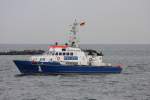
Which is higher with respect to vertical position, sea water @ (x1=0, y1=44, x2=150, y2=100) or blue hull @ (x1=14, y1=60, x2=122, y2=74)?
blue hull @ (x1=14, y1=60, x2=122, y2=74)

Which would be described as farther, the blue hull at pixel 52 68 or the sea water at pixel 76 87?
the blue hull at pixel 52 68

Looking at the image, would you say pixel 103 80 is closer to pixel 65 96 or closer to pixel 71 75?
pixel 71 75

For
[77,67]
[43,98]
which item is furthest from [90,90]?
[77,67]

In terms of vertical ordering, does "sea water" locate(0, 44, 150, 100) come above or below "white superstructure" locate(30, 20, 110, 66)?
below

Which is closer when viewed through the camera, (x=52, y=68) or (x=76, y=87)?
(x=76, y=87)

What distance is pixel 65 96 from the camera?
4519 cm

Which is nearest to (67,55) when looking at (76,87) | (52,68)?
(52,68)

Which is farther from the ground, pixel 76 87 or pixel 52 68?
pixel 52 68

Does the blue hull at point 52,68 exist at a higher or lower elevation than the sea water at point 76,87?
higher

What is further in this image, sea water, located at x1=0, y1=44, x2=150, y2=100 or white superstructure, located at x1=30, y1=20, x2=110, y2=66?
white superstructure, located at x1=30, y1=20, x2=110, y2=66

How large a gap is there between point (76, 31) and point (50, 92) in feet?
54.2

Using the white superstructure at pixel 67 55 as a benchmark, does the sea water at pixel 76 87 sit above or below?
below

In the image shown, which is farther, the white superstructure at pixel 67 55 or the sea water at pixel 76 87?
the white superstructure at pixel 67 55

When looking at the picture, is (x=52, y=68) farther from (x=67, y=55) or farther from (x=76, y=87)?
(x=76, y=87)
